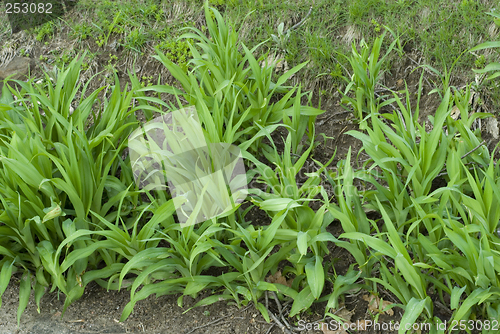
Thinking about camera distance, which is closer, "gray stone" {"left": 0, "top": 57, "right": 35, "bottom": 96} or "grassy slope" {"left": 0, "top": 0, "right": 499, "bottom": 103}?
"grassy slope" {"left": 0, "top": 0, "right": 499, "bottom": 103}

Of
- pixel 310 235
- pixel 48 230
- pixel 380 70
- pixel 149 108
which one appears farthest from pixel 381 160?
pixel 48 230

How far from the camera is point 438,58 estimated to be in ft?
8.60

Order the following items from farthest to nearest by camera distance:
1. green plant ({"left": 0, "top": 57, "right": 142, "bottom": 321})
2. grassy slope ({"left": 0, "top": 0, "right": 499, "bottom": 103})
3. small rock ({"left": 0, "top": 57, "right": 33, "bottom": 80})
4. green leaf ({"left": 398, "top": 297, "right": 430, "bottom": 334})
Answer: small rock ({"left": 0, "top": 57, "right": 33, "bottom": 80}) → grassy slope ({"left": 0, "top": 0, "right": 499, "bottom": 103}) → green plant ({"left": 0, "top": 57, "right": 142, "bottom": 321}) → green leaf ({"left": 398, "top": 297, "right": 430, "bottom": 334})

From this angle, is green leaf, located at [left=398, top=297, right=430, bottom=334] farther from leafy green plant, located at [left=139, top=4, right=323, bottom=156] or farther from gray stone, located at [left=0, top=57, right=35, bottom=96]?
gray stone, located at [left=0, top=57, right=35, bottom=96]

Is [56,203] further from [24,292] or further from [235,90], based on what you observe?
[235,90]

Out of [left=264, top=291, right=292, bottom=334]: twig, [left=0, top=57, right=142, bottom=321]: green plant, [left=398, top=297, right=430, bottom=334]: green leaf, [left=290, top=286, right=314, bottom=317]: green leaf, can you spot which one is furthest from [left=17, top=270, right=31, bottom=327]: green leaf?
[left=398, top=297, right=430, bottom=334]: green leaf

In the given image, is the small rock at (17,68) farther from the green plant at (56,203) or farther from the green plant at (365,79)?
the green plant at (365,79)

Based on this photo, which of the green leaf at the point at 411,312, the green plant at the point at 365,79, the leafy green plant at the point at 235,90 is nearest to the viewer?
the green leaf at the point at 411,312

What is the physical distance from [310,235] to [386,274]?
32 cm

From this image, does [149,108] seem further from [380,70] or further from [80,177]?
[380,70]

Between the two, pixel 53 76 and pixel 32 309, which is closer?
pixel 32 309

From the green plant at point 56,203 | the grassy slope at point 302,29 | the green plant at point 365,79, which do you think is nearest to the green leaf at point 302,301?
the green plant at point 56,203

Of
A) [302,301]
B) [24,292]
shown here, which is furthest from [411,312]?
[24,292]

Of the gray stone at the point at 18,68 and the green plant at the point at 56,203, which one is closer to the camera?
the green plant at the point at 56,203
